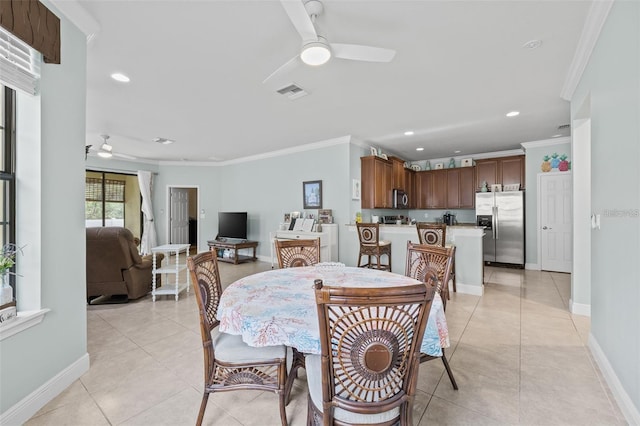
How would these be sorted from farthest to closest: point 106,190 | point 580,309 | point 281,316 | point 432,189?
point 432,189
point 106,190
point 580,309
point 281,316

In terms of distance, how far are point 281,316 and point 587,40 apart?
299 cm

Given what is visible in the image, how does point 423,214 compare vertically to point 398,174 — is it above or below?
below

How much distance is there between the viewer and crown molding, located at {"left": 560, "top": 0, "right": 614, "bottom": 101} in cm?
185

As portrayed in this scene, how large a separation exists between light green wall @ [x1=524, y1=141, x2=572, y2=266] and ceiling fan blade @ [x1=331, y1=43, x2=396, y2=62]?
520 centimetres

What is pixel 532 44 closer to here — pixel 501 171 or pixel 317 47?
pixel 317 47

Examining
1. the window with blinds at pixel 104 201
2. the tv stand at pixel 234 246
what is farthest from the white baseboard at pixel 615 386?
the window with blinds at pixel 104 201

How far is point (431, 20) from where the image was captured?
201 centimetres

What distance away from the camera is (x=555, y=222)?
5352 mm

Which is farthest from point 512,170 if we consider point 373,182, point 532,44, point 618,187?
point 618,187

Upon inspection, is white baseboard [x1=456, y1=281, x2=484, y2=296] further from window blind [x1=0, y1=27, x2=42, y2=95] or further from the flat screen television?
window blind [x1=0, y1=27, x2=42, y2=95]

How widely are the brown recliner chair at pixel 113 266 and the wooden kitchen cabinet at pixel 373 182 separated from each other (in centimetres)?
385

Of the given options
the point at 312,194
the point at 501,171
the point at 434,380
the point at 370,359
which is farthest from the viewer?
the point at 501,171

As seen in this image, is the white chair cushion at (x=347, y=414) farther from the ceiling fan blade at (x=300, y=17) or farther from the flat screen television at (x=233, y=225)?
the flat screen television at (x=233, y=225)

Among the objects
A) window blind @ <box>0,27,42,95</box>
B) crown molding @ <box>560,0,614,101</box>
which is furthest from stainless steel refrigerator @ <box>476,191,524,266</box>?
window blind @ <box>0,27,42,95</box>
